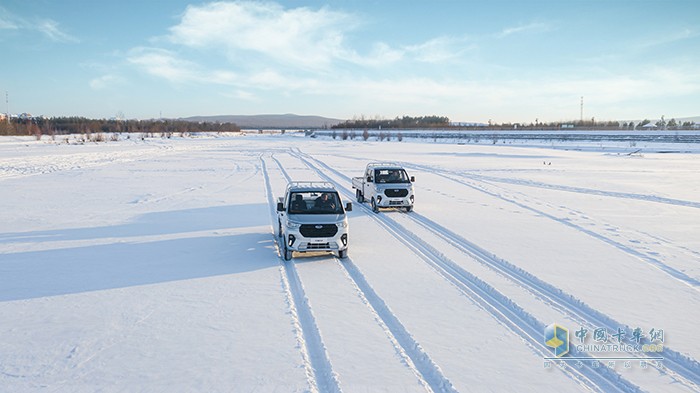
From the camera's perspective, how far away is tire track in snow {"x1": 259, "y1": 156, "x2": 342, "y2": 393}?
20.7 ft

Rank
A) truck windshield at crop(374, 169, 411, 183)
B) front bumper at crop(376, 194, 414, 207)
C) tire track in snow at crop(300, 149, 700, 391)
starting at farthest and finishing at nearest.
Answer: truck windshield at crop(374, 169, 411, 183) → front bumper at crop(376, 194, 414, 207) → tire track in snow at crop(300, 149, 700, 391)

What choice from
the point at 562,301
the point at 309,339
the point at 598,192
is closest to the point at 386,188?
the point at 562,301

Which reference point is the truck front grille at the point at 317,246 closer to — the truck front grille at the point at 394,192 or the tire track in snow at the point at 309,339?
the tire track in snow at the point at 309,339

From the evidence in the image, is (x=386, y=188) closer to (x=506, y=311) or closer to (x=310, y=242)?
(x=310, y=242)

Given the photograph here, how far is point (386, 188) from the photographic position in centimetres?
1884

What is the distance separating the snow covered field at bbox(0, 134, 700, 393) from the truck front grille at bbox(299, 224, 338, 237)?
Answer: 0.81 metres

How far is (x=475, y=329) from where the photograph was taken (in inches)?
313

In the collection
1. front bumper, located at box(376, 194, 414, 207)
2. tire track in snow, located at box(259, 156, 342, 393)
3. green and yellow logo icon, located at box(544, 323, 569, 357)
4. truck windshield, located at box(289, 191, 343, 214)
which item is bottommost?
green and yellow logo icon, located at box(544, 323, 569, 357)

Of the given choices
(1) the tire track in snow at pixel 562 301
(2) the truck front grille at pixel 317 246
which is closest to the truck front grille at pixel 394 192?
(1) the tire track in snow at pixel 562 301

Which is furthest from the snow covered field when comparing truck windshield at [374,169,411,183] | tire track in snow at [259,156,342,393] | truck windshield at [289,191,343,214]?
truck windshield at [374,169,411,183]

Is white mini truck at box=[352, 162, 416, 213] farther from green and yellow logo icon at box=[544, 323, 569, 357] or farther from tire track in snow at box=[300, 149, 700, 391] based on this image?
green and yellow logo icon at box=[544, 323, 569, 357]

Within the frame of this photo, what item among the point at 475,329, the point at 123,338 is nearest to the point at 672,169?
the point at 475,329

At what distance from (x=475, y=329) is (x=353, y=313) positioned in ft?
7.15

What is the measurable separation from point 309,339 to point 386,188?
1176cm
